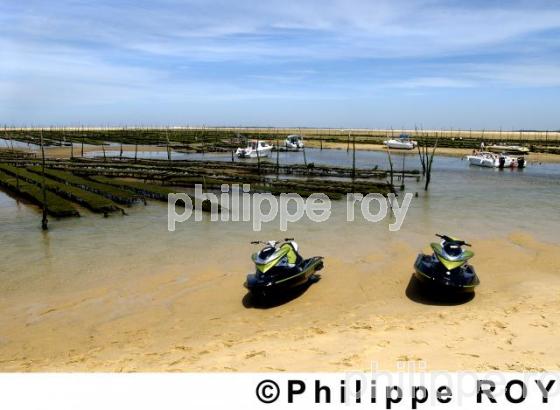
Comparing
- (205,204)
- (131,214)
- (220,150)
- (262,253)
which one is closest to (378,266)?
(262,253)

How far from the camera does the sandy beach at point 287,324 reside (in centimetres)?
815

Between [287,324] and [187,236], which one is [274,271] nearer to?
[287,324]

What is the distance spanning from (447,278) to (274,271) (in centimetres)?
418

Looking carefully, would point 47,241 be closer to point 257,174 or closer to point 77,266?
point 77,266

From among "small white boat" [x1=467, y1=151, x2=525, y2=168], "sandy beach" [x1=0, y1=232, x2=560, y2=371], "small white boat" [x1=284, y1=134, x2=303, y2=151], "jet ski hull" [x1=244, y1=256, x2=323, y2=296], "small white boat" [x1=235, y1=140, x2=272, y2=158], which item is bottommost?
"sandy beach" [x1=0, y1=232, x2=560, y2=371]

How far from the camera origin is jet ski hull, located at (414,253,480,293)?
37.0 ft

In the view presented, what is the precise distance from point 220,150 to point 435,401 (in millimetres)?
65757

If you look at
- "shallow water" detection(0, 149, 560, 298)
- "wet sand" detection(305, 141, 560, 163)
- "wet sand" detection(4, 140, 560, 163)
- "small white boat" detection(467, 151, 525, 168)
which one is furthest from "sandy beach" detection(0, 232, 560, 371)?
"wet sand" detection(305, 141, 560, 163)

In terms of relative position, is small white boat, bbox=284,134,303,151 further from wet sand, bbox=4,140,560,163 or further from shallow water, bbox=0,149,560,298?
shallow water, bbox=0,149,560,298

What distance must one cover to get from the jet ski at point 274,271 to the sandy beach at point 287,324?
562mm

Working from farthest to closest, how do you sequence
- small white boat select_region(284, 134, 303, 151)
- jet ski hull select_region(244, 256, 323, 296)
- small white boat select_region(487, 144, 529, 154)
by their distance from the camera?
A: small white boat select_region(284, 134, 303, 151) < small white boat select_region(487, 144, 529, 154) < jet ski hull select_region(244, 256, 323, 296)

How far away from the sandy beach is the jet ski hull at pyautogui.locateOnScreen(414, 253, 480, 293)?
0.46m

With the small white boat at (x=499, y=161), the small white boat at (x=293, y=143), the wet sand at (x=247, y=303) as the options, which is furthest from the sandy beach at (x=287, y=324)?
the small white boat at (x=293, y=143)

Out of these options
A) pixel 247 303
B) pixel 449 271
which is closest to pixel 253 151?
pixel 247 303
